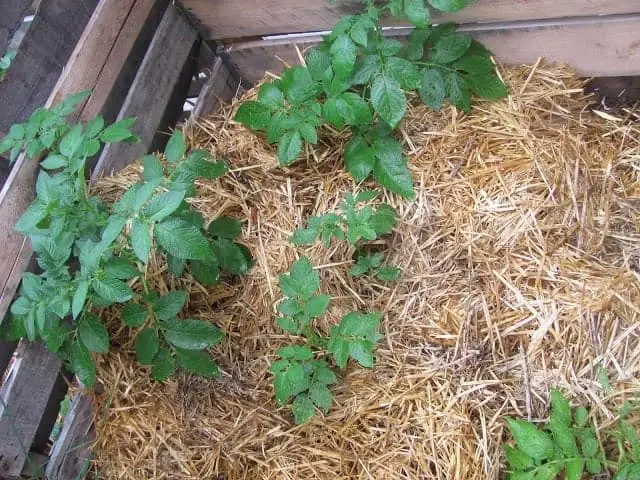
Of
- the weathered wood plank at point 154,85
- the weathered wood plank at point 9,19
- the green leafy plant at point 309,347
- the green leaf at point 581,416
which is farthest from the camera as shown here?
the weathered wood plank at point 154,85

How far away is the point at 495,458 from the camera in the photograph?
1.79 metres

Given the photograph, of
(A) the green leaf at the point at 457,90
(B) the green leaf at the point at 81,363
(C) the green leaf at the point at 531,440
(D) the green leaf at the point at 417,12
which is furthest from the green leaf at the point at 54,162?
(C) the green leaf at the point at 531,440

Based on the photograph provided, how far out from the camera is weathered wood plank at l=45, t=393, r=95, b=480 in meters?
2.12

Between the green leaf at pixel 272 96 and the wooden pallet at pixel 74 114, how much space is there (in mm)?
507

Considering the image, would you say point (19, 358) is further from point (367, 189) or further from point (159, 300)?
point (367, 189)

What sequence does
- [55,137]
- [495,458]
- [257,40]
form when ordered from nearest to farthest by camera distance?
[495,458], [55,137], [257,40]

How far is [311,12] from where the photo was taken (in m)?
2.28

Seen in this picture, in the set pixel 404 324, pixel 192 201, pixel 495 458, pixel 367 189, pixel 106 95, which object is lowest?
pixel 495 458

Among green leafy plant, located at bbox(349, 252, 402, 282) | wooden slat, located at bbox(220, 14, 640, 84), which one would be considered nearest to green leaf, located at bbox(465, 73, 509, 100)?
wooden slat, located at bbox(220, 14, 640, 84)

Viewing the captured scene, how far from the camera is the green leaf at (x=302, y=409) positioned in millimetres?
1881

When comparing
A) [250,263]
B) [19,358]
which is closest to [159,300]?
[250,263]

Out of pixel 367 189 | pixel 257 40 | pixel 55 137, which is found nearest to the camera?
pixel 55 137

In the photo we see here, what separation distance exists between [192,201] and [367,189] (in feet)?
1.92

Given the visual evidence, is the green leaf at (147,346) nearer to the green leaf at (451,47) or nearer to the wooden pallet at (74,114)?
the wooden pallet at (74,114)
